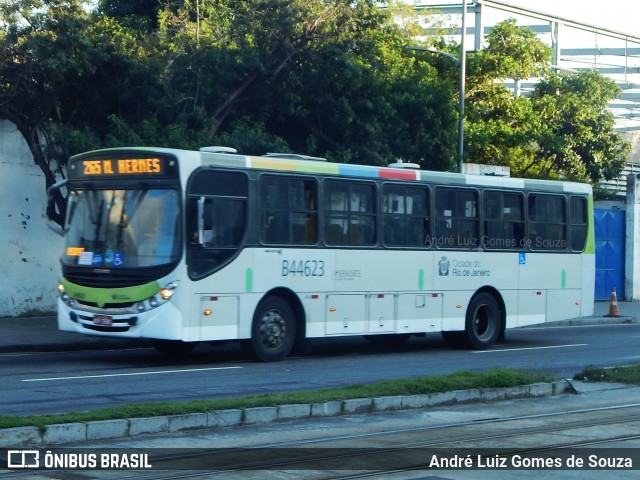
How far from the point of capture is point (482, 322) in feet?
68.8

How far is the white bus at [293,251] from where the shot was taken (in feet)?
52.4

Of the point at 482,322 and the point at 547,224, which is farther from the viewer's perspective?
the point at 547,224

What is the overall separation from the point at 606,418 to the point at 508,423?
1.18m

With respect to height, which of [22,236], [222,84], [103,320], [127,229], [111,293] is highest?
[222,84]

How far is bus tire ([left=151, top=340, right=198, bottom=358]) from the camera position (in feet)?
57.0

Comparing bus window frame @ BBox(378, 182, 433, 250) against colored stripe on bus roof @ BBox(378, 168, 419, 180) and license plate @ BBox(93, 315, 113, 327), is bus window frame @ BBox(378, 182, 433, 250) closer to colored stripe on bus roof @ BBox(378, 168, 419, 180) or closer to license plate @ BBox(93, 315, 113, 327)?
colored stripe on bus roof @ BBox(378, 168, 419, 180)

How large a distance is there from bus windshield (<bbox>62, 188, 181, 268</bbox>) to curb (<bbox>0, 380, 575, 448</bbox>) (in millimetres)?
5013

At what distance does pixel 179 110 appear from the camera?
23375 mm

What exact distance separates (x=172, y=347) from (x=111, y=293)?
2.13 metres

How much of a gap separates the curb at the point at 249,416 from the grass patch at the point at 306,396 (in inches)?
3.6

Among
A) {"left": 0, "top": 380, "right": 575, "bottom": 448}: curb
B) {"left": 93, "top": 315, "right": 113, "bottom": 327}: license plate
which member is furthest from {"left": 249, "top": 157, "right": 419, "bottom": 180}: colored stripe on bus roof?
{"left": 0, "top": 380, "right": 575, "bottom": 448}: curb

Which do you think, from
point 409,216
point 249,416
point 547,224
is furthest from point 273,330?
point 547,224

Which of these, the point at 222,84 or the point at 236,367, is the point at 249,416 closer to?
the point at 236,367

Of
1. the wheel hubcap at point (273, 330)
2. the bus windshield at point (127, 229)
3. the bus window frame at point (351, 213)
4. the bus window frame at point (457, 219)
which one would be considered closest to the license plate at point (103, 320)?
the bus windshield at point (127, 229)
